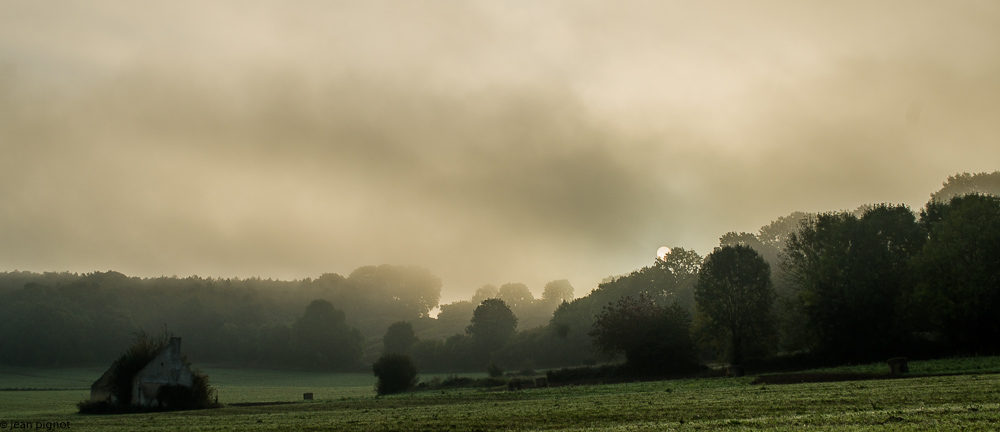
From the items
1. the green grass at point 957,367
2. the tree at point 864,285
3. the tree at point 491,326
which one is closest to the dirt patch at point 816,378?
the green grass at point 957,367

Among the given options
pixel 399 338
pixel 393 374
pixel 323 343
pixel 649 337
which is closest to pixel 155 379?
pixel 393 374

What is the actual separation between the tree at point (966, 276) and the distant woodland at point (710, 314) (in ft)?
0.40

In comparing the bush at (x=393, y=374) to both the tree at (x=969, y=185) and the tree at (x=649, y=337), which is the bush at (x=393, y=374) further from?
the tree at (x=969, y=185)

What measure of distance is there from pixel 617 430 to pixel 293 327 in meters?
137

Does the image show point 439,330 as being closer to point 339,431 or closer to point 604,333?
point 604,333

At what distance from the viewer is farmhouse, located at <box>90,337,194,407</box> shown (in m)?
52.7

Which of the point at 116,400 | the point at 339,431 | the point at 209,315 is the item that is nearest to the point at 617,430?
the point at 339,431

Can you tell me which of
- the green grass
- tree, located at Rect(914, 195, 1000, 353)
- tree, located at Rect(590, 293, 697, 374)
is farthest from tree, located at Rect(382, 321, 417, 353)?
the green grass

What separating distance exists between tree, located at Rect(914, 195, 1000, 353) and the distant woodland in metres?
0.12

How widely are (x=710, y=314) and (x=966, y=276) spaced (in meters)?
26.2

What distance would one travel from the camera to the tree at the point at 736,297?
71.1 meters

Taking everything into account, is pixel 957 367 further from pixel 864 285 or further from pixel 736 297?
pixel 736 297

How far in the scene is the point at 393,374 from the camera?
2960 inches

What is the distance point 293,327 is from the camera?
467 ft
